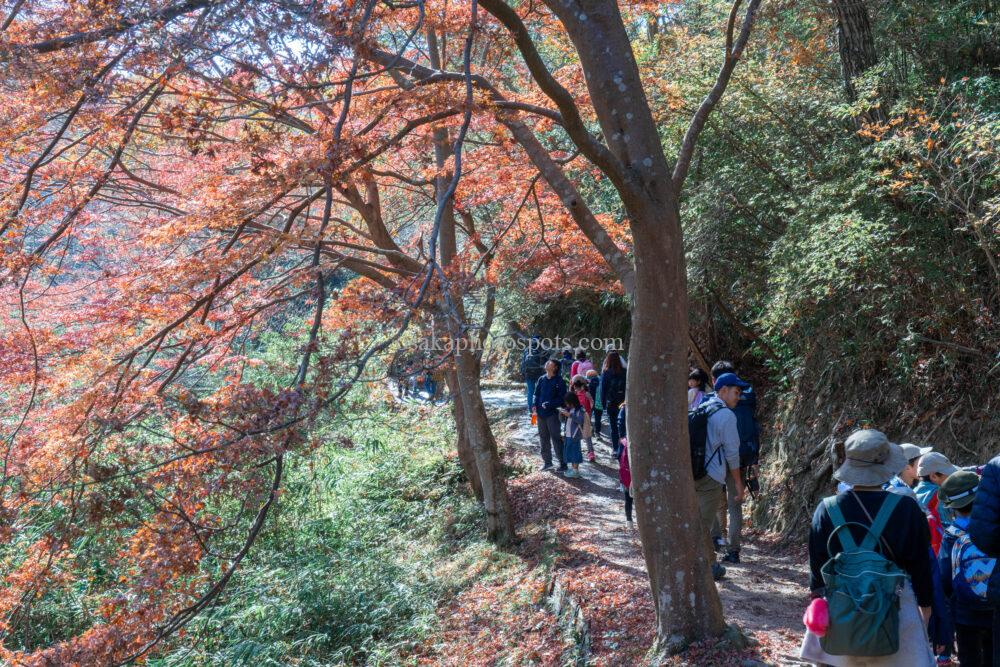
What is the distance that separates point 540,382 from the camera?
1259 centimetres

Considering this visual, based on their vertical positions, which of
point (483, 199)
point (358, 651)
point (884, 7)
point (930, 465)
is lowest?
point (358, 651)

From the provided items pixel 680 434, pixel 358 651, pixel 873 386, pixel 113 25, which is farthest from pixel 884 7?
pixel 358 651

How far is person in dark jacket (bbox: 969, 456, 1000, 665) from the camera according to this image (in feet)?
12.1

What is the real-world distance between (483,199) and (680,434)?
5.80 meters

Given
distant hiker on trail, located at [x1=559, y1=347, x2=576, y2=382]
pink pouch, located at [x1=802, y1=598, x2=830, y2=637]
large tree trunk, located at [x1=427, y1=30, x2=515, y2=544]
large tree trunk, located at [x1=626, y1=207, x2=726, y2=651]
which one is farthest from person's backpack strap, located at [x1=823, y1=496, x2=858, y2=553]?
distant hiker on trail, located at [x1=559, y1=347, x2=576, y2=382]

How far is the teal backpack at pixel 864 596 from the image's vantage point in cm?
352

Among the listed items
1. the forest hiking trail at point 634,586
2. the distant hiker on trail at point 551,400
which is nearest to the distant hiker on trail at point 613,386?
the distant hiker on trail at point 551,400

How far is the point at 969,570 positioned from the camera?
427cm

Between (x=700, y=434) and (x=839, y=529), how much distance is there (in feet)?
11.7

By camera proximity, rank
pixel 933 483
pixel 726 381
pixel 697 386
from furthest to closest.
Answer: pixel 697 386
pixel 726 381
pixel 933 483

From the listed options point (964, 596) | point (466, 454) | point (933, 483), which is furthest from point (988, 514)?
point (466, 454)

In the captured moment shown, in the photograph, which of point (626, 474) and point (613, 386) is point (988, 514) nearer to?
point (626, 474)

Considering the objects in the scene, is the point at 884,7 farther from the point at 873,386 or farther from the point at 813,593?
the point at 813,593

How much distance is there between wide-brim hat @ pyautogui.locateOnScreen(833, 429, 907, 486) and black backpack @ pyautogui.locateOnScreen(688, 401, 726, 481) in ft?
11.0
